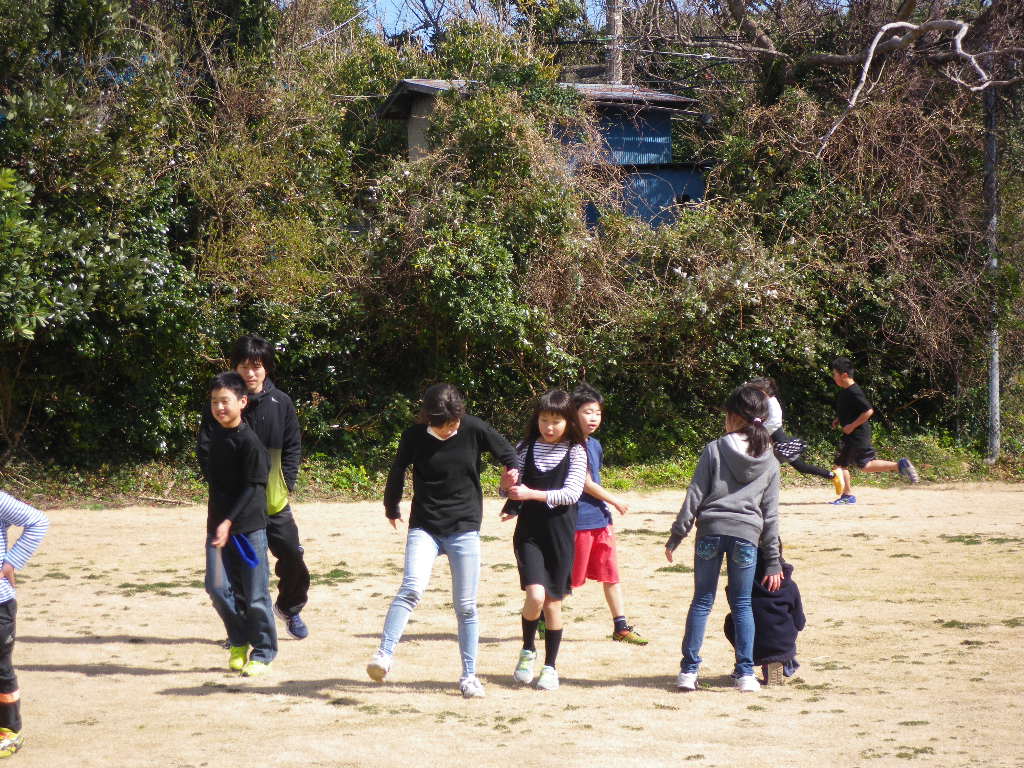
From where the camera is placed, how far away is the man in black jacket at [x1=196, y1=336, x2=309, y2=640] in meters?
6.26

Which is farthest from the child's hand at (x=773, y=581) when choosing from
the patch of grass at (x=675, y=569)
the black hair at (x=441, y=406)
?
the patch of grass at (x=675, y=569)

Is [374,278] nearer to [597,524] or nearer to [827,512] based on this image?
[827,512]

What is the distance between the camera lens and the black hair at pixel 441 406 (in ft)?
17.8

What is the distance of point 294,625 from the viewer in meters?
6.73

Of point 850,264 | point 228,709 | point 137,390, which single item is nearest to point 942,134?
point 850,264

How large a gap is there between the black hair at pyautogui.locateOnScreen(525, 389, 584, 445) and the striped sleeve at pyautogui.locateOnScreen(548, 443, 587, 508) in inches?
3.0

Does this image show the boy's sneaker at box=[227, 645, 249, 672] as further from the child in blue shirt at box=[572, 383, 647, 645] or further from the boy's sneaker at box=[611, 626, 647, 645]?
the boy's sneaker at box=[611, 626, 647, 645]

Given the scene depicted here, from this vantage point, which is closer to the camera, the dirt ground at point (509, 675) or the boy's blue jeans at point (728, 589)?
the dirt ground at point (509, 675)

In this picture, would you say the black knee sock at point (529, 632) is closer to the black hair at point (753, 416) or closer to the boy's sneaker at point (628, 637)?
the boy's sneaker at point (628, 637)

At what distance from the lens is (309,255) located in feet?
49.1

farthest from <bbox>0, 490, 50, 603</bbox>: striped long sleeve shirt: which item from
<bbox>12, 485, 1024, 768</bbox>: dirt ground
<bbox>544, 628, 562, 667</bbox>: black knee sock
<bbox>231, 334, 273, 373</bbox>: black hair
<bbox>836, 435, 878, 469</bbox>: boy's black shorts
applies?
<bbox>836, 435, 878, 469</bbox>: boy's black shorts

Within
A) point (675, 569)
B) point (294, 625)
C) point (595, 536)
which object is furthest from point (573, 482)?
point (675, 569)

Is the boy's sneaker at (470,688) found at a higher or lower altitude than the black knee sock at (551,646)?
lower

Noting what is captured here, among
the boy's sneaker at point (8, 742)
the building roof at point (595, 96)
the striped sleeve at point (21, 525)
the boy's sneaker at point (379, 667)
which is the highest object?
the building roof at point (595, 96)
